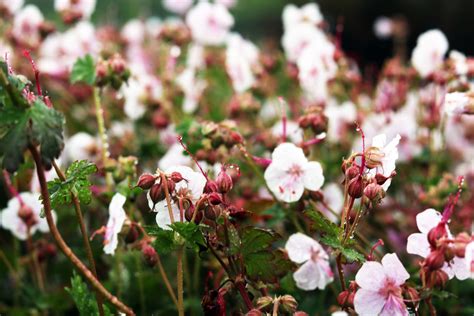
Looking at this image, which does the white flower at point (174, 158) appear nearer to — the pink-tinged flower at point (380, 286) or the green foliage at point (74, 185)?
the green foliage at point (74, 185)

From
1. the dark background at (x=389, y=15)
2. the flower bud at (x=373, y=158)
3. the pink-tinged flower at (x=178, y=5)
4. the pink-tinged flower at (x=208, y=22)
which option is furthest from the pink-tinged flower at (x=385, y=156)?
the dark background at (x=389, y=15)

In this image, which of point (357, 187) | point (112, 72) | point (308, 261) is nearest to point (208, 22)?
point (112, 72)

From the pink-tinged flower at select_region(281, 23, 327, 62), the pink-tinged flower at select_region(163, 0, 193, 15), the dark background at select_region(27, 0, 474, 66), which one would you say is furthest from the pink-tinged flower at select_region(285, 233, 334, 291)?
the dark background at select_region(27, 0, 474, 66)

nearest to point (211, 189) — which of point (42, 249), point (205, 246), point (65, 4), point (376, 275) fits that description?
point (205, 246)

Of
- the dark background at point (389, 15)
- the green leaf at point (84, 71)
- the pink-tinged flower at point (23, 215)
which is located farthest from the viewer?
the dark background at point (389, 15)

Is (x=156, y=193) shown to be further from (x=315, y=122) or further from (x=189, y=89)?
(x=189, y=89)
